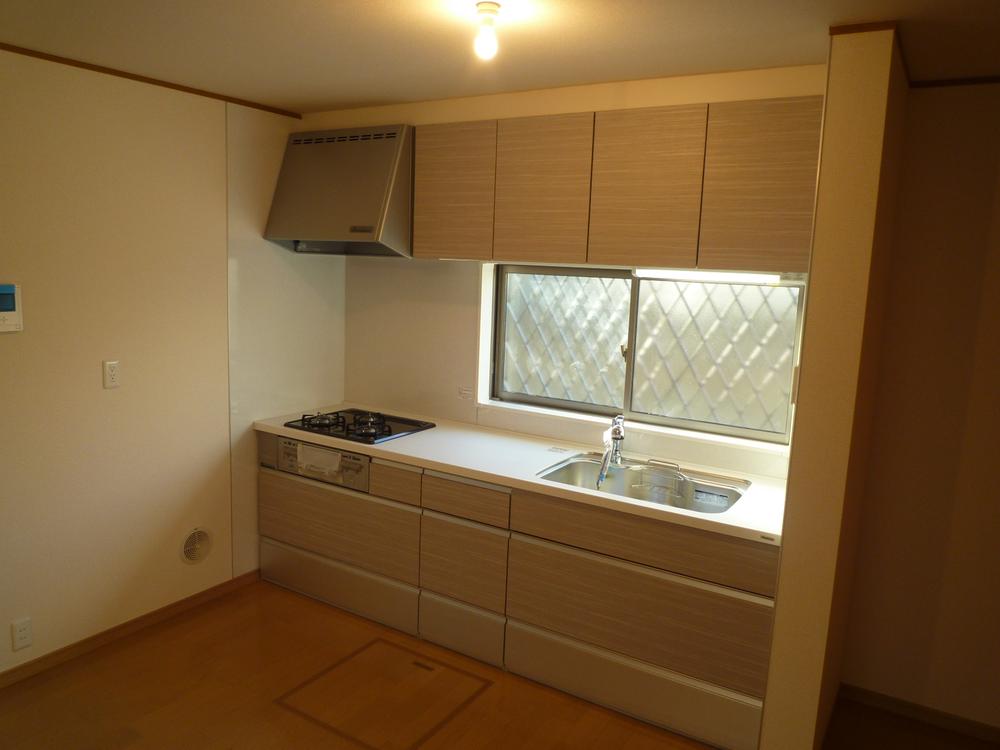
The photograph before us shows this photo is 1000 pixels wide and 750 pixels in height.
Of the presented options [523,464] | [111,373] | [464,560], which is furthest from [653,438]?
[111,373]

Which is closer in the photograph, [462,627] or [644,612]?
[644,612]

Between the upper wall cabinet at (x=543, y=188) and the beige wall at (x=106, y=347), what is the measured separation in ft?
4.36

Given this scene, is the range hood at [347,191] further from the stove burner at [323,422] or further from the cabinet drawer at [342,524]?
the cabinet drawer at [342,524]

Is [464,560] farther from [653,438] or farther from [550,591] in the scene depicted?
[653,438]

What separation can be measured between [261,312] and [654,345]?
6.27ft

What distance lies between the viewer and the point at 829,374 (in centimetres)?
213

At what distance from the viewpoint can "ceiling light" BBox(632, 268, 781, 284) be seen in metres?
2.83

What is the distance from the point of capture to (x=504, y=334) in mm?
3678

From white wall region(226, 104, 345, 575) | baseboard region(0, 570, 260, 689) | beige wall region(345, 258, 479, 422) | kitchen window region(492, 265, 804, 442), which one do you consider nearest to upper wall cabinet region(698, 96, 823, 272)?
kitchen window region(492, 265, 804, 442)

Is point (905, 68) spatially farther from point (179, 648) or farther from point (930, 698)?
point (179, 648)

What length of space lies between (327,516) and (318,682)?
777 mm

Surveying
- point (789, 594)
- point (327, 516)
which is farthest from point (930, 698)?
point (327, 516)

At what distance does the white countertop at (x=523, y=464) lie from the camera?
2.44m

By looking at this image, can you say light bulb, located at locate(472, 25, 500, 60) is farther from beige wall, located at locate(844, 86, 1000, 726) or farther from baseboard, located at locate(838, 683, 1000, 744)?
baseboard, located at locate(838, 683, 1000, 744)
